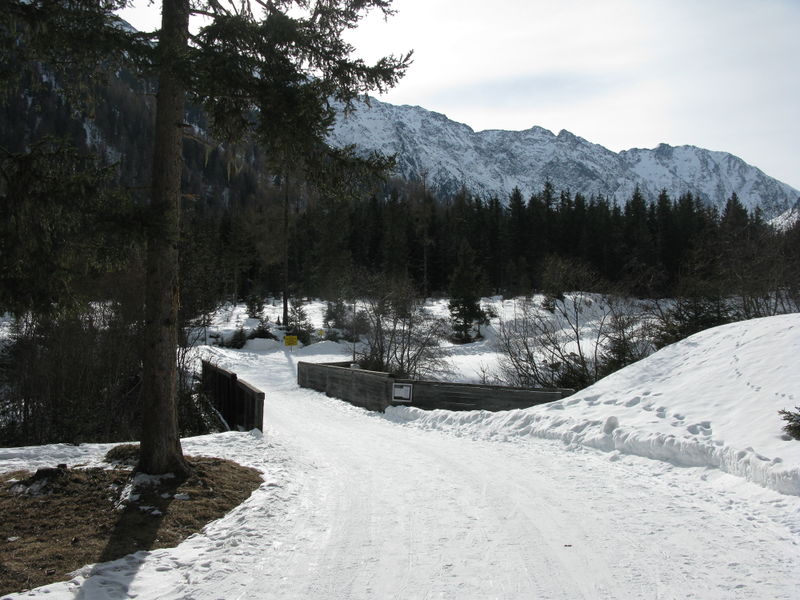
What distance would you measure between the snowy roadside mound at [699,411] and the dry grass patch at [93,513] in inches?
219

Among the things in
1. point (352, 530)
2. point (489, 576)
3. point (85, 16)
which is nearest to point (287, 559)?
point (352, 530)

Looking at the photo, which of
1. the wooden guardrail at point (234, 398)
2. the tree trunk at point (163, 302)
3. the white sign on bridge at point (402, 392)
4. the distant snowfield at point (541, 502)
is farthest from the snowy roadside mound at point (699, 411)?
the tree trunk at point (163, 302)

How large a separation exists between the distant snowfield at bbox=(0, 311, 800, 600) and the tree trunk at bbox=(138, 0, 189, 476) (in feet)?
4.39

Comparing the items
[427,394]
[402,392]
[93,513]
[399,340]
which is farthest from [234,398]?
[399,340]

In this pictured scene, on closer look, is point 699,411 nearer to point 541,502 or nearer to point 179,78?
point 541,502

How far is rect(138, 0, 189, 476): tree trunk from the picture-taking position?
654 centimetres

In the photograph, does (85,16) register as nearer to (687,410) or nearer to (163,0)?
(163,0)

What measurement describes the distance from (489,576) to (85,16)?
663 centimetres

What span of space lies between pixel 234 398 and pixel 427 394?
4.84 meters

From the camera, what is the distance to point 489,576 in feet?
14.1

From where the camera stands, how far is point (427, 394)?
14.1m

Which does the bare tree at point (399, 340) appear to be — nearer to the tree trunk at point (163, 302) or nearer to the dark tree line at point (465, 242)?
the tree trunk at point (163, 302)

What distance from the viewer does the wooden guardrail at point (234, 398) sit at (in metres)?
11.0

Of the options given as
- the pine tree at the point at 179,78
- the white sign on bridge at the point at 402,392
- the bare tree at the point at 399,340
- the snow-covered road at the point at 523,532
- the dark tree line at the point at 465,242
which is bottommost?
the snow-covered road at the point at 523,532
